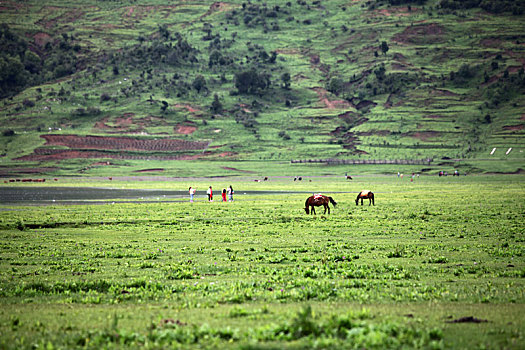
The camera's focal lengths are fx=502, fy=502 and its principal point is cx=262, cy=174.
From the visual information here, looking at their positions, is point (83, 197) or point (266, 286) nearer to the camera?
point (266, 286)

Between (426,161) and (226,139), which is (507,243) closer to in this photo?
(426,161)

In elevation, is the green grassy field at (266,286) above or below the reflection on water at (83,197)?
below

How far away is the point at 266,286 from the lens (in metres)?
17.0

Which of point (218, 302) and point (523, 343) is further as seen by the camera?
point (218, 302)

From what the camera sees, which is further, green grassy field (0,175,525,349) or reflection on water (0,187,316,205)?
reflection on water (0,187,316,205)

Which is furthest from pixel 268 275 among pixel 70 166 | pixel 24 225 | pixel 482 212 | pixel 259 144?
pixel 259 144

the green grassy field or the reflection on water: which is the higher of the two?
the reflection on water

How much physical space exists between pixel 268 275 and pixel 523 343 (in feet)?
32.5

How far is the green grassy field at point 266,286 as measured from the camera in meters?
11.3

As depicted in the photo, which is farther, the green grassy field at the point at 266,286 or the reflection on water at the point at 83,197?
the reflection on water at the point at 83,197

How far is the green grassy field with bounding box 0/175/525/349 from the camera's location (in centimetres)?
1133

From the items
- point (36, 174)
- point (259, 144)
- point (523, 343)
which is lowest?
point (523, 343)

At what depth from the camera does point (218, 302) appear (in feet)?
48.9

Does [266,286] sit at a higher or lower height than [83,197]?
lower
